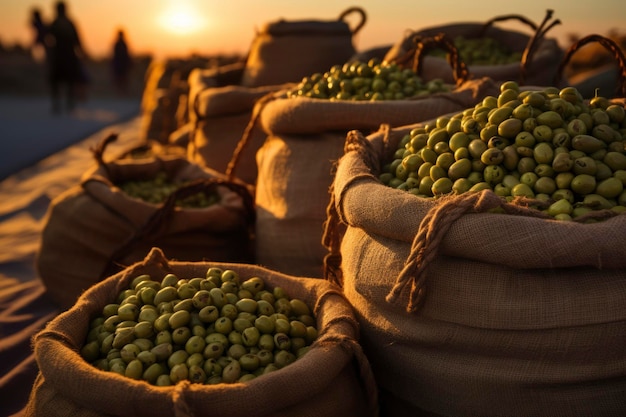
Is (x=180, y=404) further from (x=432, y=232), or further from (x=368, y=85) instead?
(x=368, y=85)

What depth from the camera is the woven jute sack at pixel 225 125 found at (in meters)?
3.51

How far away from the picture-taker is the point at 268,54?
404 centimetres

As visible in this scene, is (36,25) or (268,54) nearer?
(268,54)

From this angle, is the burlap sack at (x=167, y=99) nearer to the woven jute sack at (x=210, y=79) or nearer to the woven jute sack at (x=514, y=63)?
the woven jute sack at (x=210, y=79)

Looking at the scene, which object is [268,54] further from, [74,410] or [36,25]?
[36,25]

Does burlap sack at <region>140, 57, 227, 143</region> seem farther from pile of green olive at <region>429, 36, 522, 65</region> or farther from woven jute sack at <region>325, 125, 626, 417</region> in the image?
woven jute sack at <region>325, 125, 626, 417</region>

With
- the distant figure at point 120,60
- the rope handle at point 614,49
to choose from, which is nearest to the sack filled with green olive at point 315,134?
the rope handle at point 614,49

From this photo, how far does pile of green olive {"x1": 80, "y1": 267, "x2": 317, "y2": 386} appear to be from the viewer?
5.09 feet

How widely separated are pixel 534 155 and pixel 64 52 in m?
11.4

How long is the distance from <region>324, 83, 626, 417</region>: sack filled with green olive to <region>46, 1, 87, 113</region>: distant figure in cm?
1081

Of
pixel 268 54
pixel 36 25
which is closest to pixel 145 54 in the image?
pixel 36 25

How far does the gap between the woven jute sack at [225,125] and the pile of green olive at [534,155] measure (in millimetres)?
1753

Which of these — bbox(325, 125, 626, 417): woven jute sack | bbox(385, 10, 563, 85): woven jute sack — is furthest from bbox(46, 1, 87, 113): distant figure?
bbox(325, 125, 626, 417): woven jute sack

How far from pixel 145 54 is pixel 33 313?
2665cm
